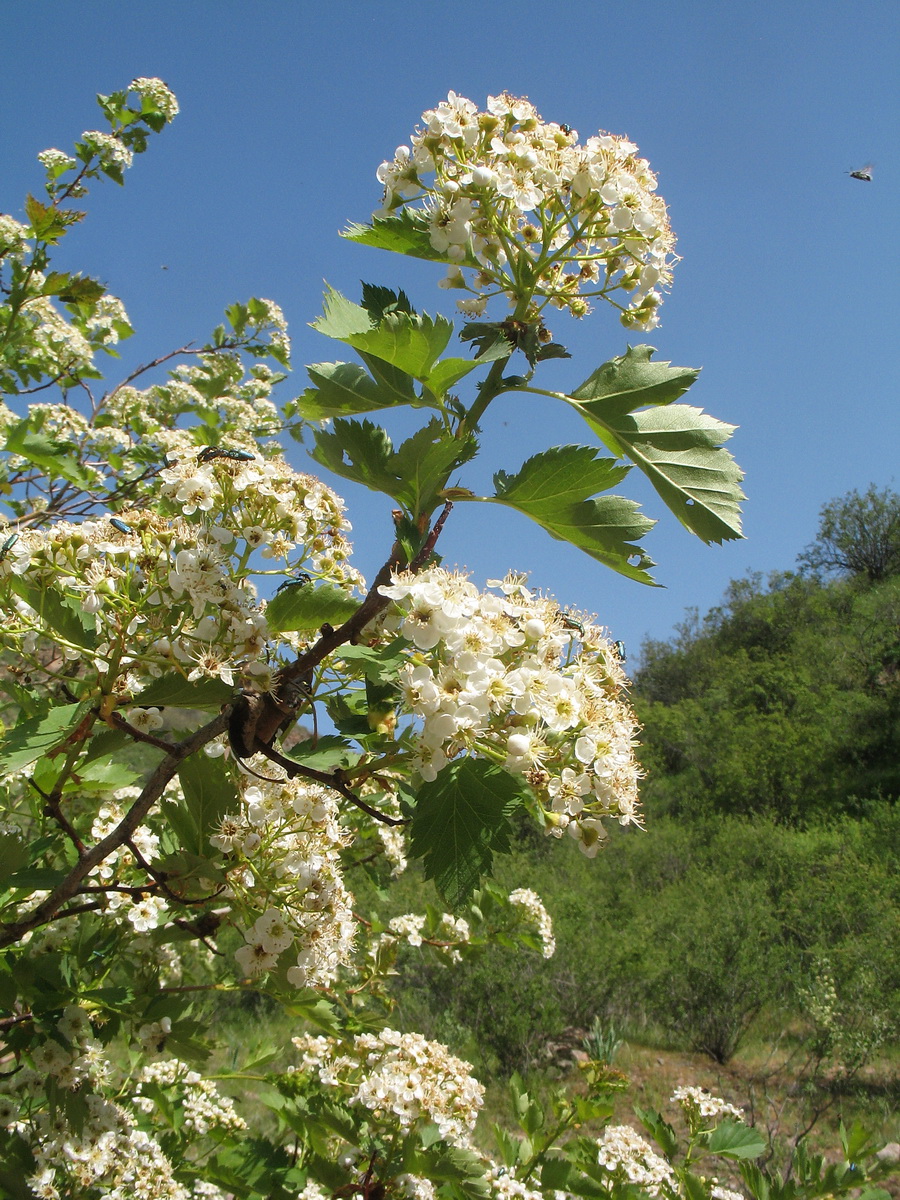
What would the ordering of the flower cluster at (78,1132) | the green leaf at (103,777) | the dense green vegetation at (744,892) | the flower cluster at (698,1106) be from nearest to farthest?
the green leaf at (103,777) < the flower cluster at (78,1132) < the flower cluster at (698,1106) < the dense green vegetation at (744,892)

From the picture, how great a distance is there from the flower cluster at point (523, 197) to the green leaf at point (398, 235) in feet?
0.06

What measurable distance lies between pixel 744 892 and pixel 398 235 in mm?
16085

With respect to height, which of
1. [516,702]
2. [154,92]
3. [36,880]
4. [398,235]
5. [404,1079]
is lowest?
[404,1079]

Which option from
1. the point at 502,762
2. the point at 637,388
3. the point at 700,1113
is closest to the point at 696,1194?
the point at 700,1113

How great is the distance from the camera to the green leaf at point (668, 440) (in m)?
1.15

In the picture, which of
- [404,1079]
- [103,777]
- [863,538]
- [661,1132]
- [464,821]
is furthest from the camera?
[863,538]

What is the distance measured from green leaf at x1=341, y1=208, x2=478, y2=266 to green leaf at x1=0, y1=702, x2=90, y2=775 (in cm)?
84

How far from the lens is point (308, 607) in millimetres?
1157

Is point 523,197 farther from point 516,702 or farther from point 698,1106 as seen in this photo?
point 698,1106

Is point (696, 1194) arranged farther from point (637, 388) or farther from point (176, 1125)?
point (637, 388)

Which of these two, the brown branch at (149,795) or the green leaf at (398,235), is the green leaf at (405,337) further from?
the brown branch at (149,795)

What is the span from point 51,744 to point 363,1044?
179cm

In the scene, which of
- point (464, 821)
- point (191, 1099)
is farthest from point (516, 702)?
point (191, 1099)

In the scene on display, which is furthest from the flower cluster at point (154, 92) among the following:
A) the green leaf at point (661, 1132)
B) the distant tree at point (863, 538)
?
the distant tree at point (863, 538)
